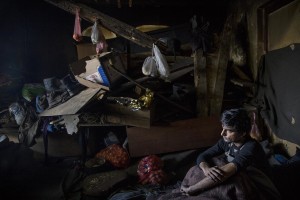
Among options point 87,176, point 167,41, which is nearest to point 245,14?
point 167,41

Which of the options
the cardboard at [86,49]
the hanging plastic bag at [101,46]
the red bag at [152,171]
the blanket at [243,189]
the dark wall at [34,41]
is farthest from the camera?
the dark wall at [34,41]

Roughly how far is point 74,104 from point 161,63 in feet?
6.02

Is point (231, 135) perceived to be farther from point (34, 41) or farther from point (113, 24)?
point (34, 41)

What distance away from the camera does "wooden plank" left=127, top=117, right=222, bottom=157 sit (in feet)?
16.8

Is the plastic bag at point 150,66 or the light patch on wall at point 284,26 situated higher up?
the light patch on wall at point 284,26

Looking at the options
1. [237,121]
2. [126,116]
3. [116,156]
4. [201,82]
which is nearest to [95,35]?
[126,116]

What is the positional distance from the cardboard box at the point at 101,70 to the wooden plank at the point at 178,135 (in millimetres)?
1103

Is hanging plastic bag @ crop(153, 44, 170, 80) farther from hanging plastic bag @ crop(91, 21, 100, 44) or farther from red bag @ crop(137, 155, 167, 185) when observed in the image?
red bag @ crop(137, 155, 167, 185)

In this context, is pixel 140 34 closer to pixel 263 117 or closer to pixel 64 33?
pixel 263 117

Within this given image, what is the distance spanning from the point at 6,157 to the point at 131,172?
249cm

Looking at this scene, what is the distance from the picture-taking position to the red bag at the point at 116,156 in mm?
4996

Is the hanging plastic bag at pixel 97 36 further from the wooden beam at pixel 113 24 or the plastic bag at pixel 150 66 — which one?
the plastic bag at pixel 150 66

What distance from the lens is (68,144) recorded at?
5793mm

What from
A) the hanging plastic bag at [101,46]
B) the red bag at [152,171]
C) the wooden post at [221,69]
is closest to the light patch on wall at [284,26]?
the wooden post at [221,69]
